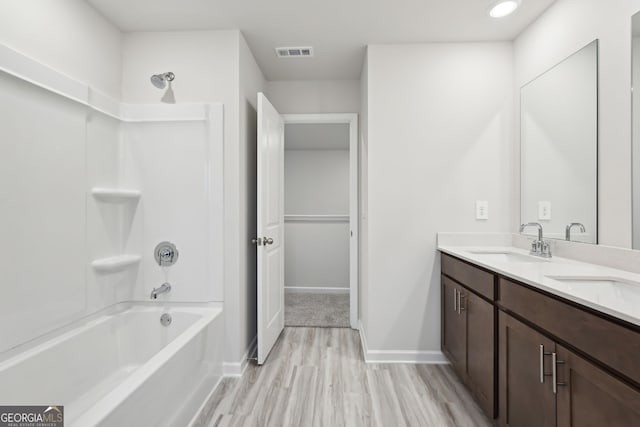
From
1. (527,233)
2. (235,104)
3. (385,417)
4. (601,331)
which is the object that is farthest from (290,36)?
(385,417)

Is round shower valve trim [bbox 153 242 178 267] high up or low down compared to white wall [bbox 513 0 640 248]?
down

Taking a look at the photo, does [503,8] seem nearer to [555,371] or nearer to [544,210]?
[544,210]

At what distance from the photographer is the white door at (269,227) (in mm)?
2398

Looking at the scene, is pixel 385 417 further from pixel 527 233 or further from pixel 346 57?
pixel 346 57

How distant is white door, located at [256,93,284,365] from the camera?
240cm

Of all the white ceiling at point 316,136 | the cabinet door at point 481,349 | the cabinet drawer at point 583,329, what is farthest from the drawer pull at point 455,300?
the white ceiling at point 316,136

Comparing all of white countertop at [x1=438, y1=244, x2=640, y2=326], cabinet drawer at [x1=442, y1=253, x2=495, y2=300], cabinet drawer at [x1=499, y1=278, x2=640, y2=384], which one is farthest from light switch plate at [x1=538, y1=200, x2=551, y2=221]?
cabinet drawer at [x1=499, y1=278, x2=640, y2=384]

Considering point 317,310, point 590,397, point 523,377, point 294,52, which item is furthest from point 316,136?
point 590,397

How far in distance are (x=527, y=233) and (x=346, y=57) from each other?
2.00 m

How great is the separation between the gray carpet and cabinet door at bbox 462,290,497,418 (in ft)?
5.08

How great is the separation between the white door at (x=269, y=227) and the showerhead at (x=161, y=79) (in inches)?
24.5

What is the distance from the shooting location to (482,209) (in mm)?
2455

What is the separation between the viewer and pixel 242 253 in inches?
→ 93.7

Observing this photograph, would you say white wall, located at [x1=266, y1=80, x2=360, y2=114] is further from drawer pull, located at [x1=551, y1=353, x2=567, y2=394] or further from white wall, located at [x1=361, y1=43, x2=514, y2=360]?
drawer pull, located at [x1=551, y1=353, x2=567, y2=394]
